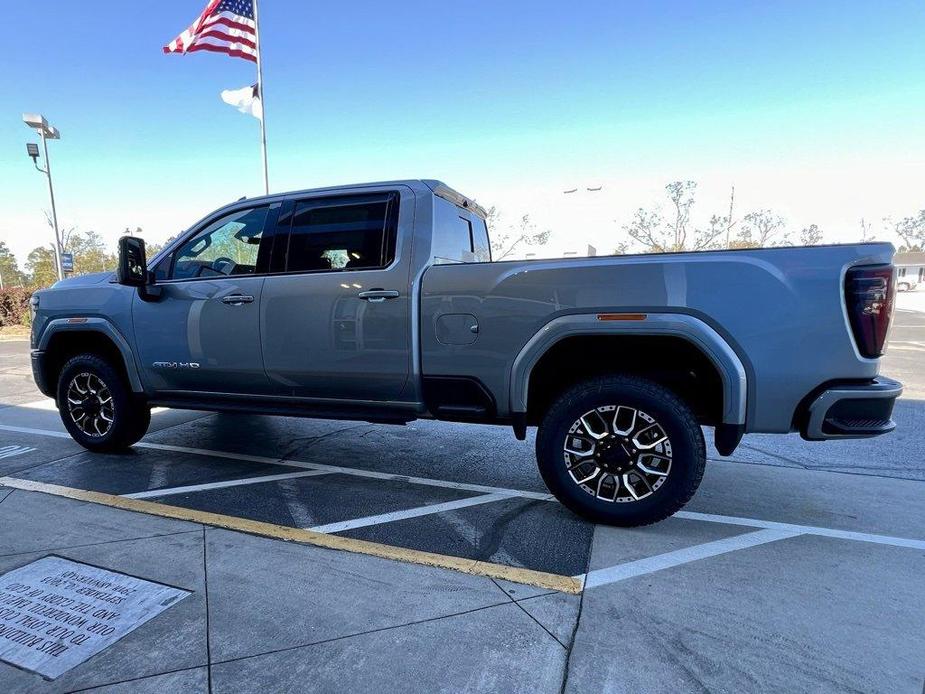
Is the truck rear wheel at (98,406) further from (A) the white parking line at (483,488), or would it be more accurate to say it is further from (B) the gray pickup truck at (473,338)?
(A) the white parking line at (483,488)

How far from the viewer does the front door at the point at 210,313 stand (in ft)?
12.5

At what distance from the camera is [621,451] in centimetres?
296

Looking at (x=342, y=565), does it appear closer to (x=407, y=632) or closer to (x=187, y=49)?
(x=407, y=632)

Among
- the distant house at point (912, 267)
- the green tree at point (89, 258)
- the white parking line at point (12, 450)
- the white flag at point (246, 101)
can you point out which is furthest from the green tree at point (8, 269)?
the distant house at point (912, 267)

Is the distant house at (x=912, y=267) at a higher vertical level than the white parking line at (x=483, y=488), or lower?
higher

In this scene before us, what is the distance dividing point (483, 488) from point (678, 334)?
182 cm

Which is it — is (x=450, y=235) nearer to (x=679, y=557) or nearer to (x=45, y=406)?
(x=679, y=557)

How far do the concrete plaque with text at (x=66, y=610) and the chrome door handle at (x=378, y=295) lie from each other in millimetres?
1899

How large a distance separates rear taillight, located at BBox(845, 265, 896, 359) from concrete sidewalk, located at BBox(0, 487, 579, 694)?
1.97m

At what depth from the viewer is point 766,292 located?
8.61 ft

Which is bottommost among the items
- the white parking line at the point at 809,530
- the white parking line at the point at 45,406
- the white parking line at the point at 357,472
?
the white parking line at the point at 809,530

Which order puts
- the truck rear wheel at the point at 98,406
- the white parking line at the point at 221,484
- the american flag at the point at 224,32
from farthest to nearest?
the american flag at the point at 224,32, the truck rear wheel at the point at 98,406, the white parking line at the point at 221,484

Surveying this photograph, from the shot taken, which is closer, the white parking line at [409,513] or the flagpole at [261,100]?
the white parking line at [409,513]

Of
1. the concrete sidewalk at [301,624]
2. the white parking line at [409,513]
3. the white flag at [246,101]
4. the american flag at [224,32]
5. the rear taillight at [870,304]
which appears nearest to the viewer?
the concrete sidewalk at [301,624]
